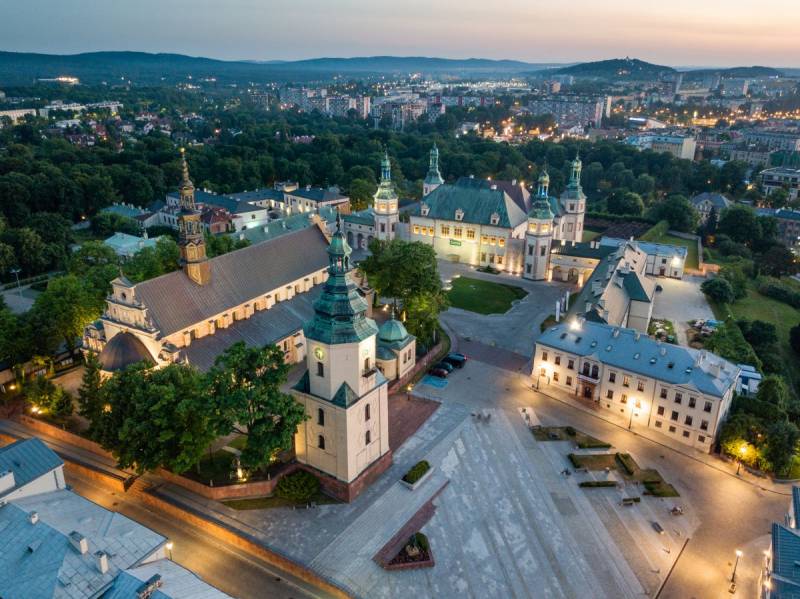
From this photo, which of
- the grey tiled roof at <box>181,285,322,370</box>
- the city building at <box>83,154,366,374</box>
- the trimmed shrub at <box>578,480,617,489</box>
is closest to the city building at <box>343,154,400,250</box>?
the city building at <box>83,154,366,374</box>

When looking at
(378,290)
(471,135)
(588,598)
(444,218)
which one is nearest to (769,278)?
(444,218)

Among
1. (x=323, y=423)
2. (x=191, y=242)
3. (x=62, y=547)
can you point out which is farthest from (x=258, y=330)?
(x=62, y=547)

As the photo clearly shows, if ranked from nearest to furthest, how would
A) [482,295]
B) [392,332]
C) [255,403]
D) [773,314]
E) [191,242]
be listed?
[255,403], [191,242], [392,332], [482,295], [773,314]

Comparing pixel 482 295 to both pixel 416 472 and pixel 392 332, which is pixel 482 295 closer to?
pixel 392 332

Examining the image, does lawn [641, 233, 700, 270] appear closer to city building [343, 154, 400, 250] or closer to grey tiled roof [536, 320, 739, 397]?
city building [343, 154, 400, 250]

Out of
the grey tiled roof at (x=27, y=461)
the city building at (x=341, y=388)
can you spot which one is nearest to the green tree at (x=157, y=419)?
the grey tiled roof at (x=27, y=461)

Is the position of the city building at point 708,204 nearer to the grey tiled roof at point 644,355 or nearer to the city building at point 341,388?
the grey tiled roof at point 644,355
